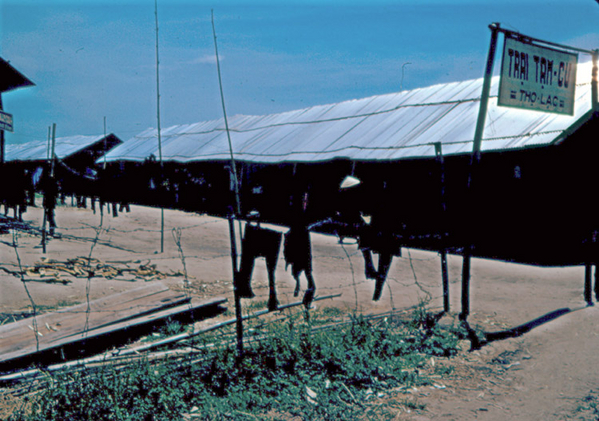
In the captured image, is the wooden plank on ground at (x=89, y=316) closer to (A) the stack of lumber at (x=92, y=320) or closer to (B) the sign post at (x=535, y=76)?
(A) the stack of lumber at (x=92, y=320)

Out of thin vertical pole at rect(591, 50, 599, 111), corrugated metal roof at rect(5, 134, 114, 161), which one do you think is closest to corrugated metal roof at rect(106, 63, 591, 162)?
thin vertical pole at rect(591, 50, 599, 111)

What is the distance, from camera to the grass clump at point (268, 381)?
4.14 m

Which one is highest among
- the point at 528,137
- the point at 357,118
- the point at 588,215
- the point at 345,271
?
the point at 357,118

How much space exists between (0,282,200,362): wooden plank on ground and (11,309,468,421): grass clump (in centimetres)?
113

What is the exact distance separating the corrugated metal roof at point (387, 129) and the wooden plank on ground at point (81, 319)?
7.39 meters

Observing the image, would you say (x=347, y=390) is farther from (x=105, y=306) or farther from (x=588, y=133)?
(x=588, y=133)

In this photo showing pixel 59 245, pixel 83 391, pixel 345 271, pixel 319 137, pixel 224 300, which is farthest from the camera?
pixel 319 137

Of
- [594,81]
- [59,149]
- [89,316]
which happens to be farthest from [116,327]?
[59,149]

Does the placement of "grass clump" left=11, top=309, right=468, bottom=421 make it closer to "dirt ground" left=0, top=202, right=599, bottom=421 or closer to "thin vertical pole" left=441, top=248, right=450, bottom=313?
"dirt ground" left=0, top=202, right=599, bottom=421

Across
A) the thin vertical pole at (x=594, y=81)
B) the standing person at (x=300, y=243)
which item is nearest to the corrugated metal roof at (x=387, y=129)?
the thin vertical pole at (x=594, y=81)

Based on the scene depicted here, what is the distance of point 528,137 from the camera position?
11.8 meters

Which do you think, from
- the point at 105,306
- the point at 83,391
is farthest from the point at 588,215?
the point at 83,391

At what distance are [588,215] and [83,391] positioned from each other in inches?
501

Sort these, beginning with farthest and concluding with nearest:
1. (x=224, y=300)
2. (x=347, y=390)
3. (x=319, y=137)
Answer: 1. (x=319, y=137)
2. (x=224, y=300)
3. (x=347, y=390)
